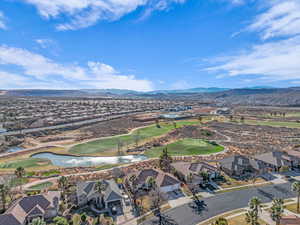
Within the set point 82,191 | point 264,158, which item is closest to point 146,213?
point 82,191

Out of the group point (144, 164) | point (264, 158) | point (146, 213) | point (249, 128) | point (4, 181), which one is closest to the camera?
point (146, 213)

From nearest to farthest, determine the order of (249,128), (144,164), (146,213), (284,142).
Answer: (146,213) → (144,164) → (284,142) → (249,128)

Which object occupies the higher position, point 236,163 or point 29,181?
point 236,163

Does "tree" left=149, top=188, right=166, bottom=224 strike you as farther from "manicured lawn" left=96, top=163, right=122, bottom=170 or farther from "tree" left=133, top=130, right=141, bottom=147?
"tree" left=133, top=130, right=141, bottom=147

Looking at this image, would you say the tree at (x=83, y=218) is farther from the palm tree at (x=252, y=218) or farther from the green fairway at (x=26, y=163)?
the green fairway at (x=26, y=163)

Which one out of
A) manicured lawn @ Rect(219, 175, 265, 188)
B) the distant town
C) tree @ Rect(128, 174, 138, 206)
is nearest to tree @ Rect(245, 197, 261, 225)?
the distant town

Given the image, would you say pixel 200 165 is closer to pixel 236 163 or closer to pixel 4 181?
pixel 236 163

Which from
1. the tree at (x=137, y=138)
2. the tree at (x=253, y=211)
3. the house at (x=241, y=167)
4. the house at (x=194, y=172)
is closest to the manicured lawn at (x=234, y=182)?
the house at (x=241, y=167)
